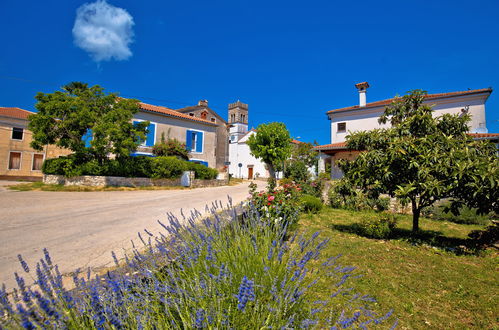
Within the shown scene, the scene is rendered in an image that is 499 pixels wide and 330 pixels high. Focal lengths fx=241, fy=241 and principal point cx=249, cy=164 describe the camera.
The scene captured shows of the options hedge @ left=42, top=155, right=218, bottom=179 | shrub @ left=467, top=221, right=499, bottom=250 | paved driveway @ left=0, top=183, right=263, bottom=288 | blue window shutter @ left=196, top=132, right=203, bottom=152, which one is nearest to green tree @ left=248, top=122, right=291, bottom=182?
blue window shutter @ left=196, top=132, right=203, bottom=152

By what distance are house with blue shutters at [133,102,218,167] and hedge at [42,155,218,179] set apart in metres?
3.90

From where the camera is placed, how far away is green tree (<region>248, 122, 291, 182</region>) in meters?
28.2

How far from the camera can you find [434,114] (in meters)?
18.6

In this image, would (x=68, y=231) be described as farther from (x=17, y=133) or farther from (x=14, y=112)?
(x=14, y=112)

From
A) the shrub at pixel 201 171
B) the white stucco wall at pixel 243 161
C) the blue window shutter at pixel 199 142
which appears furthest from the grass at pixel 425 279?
the white stucco wall at pixel 243 161

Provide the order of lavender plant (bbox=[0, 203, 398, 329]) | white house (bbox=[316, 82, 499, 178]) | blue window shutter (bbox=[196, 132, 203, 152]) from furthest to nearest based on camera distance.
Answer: blue window shutter (bbox=[196, 132, 203, 152]), white house (bbox=[316, 82, 499, 178]), lavender plant (bbox=[0, 203, 398, 329])

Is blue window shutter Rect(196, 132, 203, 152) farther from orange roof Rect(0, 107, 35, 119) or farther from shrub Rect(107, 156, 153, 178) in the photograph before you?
orange roof Rect(0, 107, 35, 119)

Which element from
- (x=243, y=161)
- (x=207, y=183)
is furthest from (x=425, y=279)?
(x=243, y=161)

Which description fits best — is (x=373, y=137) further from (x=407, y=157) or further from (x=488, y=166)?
(x=488, y=166)

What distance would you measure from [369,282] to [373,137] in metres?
3.49

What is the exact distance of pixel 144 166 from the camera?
53.0 feet

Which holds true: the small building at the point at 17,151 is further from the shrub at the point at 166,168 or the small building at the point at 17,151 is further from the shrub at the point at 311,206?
the shrub at the point at 311,206

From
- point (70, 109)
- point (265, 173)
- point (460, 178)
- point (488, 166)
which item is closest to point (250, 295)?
point (460, 178)

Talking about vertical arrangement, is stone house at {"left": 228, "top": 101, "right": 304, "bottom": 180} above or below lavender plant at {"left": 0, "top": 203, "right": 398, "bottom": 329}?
above
